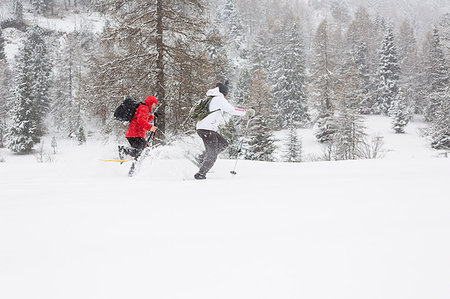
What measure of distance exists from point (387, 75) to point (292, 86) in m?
15.6

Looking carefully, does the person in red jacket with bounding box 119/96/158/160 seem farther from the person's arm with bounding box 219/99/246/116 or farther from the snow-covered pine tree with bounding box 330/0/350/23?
the snow-covered pine tree with bounding box 330/0/350/23

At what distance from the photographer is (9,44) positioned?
54.2 m

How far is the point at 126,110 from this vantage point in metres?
5.57

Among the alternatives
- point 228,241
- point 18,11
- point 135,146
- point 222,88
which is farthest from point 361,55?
point 18,11

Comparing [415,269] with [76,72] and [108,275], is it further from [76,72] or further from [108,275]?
[76,72]

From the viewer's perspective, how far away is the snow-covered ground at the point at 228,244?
4.37 ft

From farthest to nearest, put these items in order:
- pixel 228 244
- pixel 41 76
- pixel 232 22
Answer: pixel 232 22 → pixel 41 76 → pixel 228 244

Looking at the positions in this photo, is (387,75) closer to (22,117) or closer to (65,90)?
(65,90)

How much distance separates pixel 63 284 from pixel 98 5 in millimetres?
11269

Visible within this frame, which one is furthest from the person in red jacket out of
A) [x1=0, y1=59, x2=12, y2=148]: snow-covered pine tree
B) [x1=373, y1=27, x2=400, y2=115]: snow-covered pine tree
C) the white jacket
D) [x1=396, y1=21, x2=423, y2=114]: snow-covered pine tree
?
[x1=396, y1=21, x2=423, y2=114]: snow-covered pine tree

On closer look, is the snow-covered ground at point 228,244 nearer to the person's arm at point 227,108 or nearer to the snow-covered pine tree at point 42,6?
the person's arm at point 227,108

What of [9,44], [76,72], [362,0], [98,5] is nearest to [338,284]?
[98,5]

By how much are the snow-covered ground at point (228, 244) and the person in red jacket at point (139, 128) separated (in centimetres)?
258

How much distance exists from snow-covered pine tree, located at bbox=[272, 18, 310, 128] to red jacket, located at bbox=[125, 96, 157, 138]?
3312 centimetres
